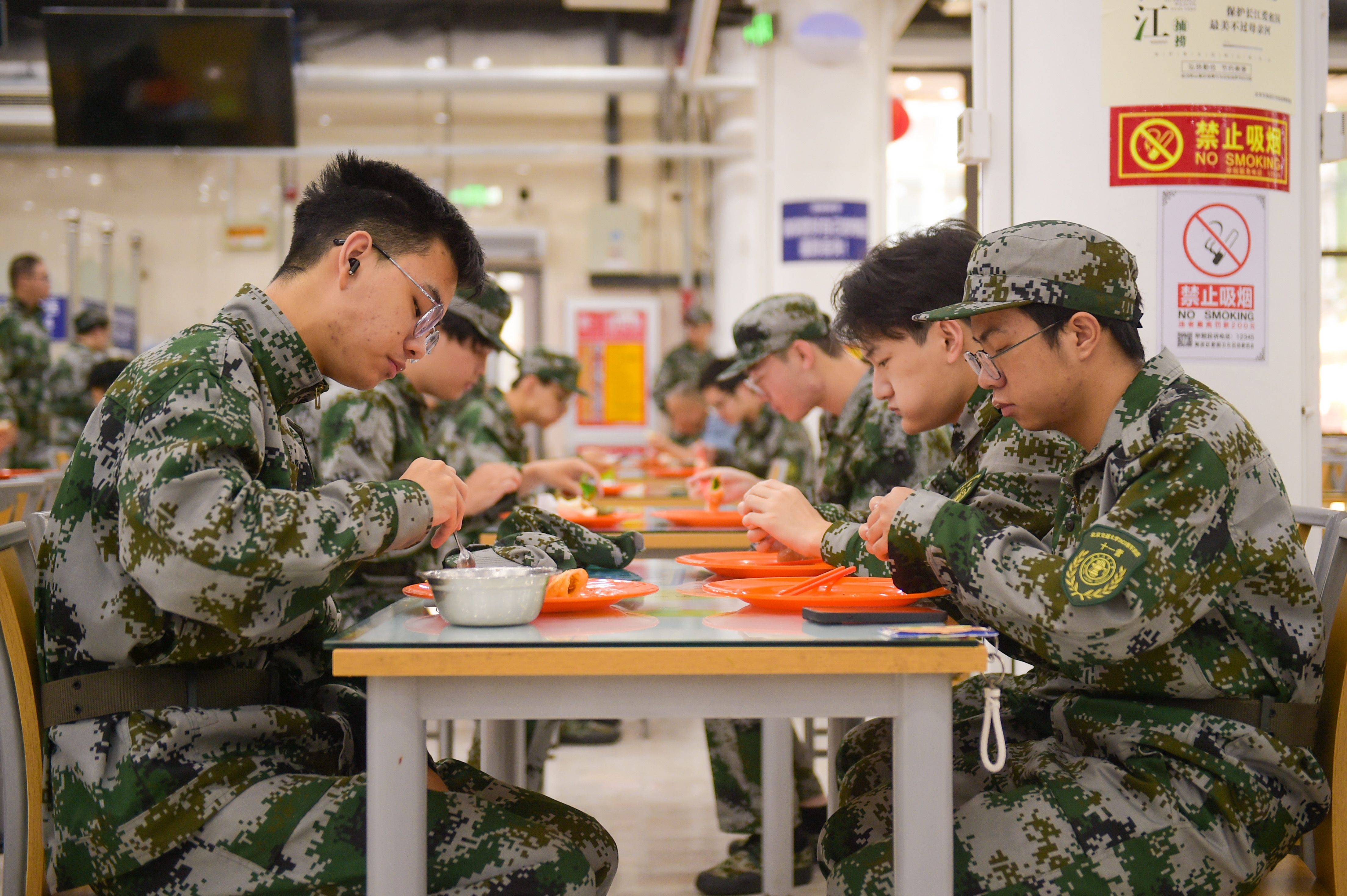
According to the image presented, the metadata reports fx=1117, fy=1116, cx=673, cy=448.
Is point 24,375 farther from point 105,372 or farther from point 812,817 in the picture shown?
point 812,817

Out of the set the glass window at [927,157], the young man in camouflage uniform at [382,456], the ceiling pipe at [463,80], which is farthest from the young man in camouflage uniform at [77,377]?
the glass window at [927,157]

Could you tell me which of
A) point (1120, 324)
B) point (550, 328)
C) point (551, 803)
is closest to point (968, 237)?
point (1120, 324)

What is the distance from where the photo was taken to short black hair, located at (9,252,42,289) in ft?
24.1

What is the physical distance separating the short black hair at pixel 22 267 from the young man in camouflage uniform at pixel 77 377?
16.2 inches

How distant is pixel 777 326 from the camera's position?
3148 mm

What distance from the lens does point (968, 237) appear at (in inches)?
88.3

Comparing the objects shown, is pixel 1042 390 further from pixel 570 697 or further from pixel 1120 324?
pixel 570 697

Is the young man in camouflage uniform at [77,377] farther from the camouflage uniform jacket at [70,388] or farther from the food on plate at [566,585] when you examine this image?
the food on plate at [566,585]

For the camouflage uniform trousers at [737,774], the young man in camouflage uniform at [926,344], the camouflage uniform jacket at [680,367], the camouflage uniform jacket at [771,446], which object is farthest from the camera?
the camouflage uniform jacket at [680,367]

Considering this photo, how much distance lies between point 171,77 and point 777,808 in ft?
21.6

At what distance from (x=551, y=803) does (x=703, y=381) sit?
4200 mm

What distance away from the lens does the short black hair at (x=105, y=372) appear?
6109 millimetres

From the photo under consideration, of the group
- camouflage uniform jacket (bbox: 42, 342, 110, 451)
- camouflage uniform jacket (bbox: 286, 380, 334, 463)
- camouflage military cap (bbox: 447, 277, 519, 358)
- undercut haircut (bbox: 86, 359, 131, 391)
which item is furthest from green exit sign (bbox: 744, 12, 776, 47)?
camouflage uniform jacket (bbox: 42, 342, 110, 451)

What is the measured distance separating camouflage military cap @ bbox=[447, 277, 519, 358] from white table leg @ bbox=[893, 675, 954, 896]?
216 centimetres
